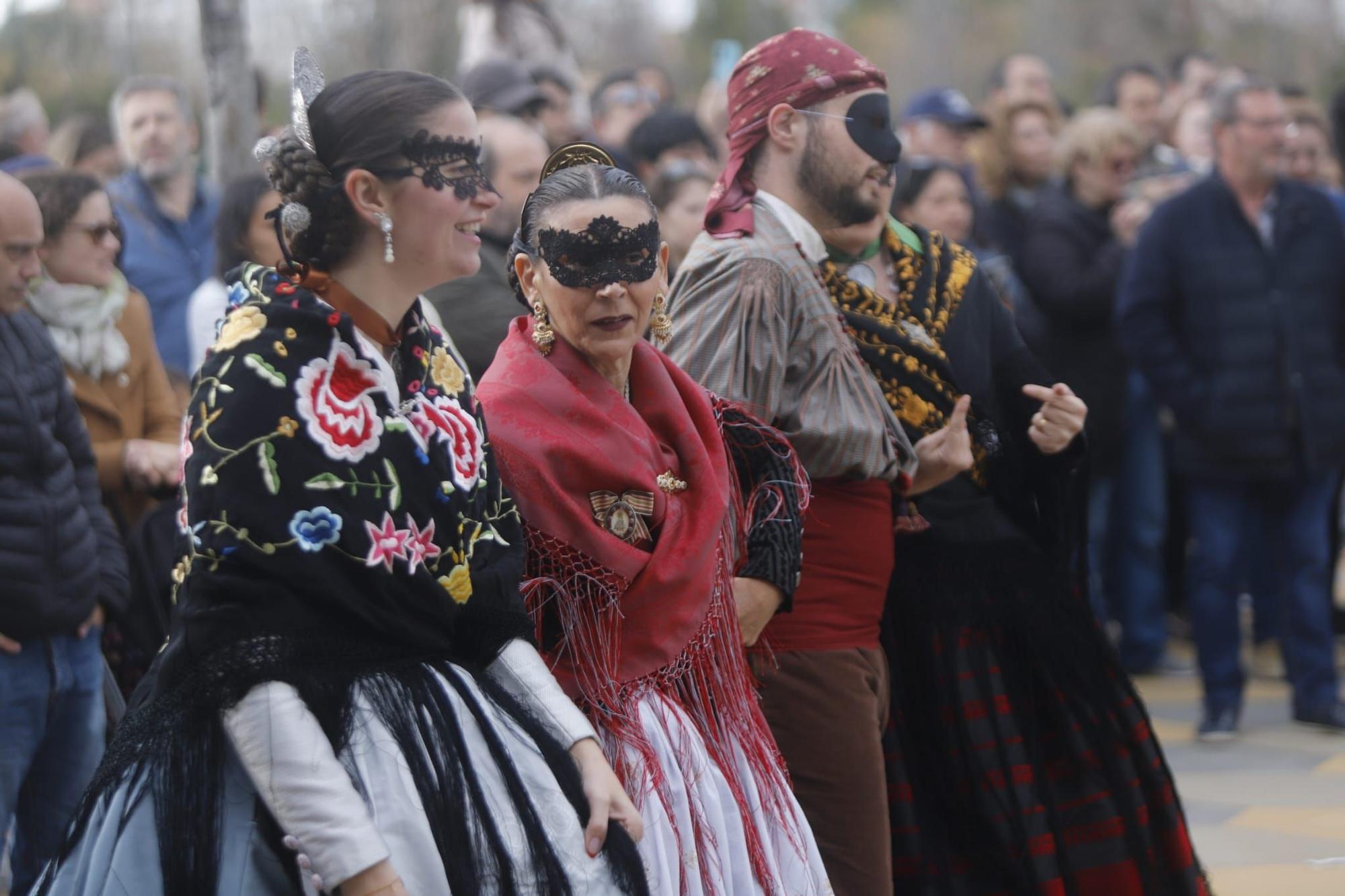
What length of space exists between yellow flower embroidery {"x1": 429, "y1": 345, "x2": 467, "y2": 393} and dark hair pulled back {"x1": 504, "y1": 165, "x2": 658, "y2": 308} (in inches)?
13.9

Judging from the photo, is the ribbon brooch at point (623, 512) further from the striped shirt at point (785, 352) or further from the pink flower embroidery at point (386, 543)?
the striped shirt at point (785, 352)

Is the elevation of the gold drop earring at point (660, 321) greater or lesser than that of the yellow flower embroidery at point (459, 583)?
greater

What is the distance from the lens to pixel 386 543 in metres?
2.35

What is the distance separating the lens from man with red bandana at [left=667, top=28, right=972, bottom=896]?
11.0ft

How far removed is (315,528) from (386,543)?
0.11 metres

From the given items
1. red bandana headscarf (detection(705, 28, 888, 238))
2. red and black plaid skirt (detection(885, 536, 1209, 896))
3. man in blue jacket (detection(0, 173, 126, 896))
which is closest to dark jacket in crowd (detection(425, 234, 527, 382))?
Answer: red bandana headscarf (detection(705, 28, 888, 238))

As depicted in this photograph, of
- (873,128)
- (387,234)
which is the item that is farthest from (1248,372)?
(387,234)

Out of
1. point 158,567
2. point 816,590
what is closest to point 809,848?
point 816,590

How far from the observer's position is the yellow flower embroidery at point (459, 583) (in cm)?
246

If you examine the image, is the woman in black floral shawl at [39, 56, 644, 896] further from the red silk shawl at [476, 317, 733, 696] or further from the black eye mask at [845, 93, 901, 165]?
the black eye mask at [845, 93, 901, 165]

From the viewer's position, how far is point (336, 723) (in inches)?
91.0

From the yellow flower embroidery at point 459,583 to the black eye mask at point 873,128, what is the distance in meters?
1.54

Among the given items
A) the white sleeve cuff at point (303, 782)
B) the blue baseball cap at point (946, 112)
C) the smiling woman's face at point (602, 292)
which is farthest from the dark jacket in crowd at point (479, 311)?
the blue baseball cap at point (946, 112)

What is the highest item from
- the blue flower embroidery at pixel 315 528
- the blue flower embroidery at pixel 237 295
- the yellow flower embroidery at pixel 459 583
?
the blue flower embroidery at pixel 237 295
